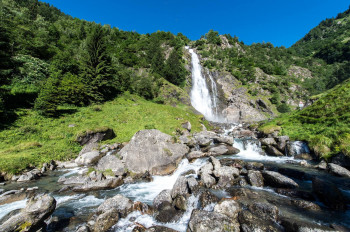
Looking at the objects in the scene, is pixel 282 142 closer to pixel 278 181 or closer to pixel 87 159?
pixel 278 181

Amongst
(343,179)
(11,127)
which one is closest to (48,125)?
(11,127)

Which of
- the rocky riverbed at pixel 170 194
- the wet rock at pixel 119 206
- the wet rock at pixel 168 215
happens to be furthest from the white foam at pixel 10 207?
the wet rock at pixel 168 215

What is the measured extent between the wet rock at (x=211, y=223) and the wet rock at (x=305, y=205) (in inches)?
151

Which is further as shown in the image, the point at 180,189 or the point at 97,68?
the point at 97,68

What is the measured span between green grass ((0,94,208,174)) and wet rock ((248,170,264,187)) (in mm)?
12846

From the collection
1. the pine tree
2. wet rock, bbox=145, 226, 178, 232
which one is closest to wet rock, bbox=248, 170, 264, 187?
wet rock, bbox=145, 226, 178, 232

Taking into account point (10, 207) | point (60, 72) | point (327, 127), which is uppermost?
point (60, 72)

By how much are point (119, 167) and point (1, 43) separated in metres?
25.2

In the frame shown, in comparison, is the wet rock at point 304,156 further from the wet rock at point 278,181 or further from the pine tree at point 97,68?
the pine tree at point 97,68

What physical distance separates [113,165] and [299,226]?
38.9 ft

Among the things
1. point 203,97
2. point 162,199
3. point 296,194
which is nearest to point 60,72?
point 162,199

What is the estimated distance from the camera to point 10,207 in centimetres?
721

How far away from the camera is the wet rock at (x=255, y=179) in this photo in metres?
9.01

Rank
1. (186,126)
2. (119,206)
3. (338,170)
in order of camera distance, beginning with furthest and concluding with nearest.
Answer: (186,126) < (338,170) < (119,206)
